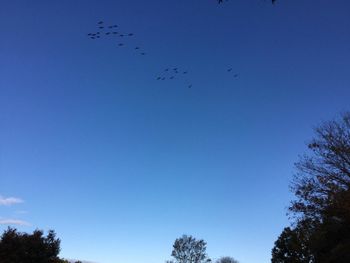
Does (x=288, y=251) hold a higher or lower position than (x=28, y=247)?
higher

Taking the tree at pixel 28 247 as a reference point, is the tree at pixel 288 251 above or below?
above

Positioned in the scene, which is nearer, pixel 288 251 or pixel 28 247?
pixel 28 247

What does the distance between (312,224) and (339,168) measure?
4.55m

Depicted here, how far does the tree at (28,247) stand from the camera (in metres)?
35.6

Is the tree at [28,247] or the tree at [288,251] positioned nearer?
the tree at [28,247]

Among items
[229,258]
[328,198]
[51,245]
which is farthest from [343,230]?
[229,258]

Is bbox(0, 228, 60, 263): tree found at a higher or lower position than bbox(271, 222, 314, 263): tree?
lower

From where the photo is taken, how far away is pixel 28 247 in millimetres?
36375

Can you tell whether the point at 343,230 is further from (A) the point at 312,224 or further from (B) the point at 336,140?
(B) the point at 336,140

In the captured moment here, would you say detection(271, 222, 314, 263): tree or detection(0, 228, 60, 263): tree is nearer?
detection(0, 228, 60, 263): tree

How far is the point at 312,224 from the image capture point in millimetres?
24344

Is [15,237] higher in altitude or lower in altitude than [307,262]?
lower

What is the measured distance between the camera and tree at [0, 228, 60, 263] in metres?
35.6

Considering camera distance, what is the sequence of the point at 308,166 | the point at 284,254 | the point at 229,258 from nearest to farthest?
the point at 308,166 → the point at 284,254 → the point at 229,258
